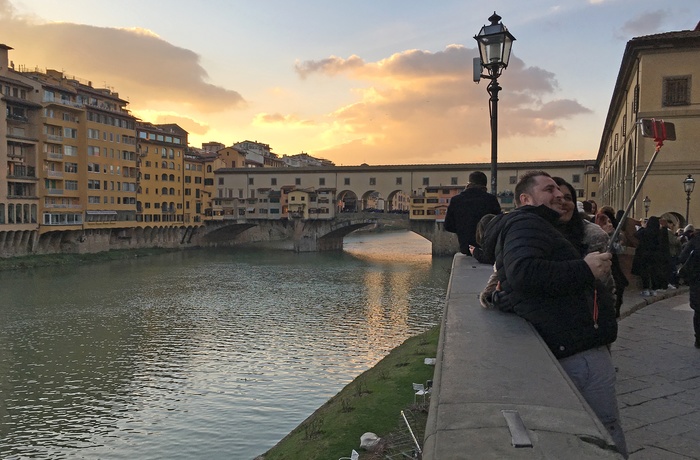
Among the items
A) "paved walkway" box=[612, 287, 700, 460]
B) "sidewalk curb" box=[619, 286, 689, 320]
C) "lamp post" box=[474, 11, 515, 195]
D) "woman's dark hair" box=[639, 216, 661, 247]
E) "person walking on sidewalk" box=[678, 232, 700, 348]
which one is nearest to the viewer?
"paved walkway" box=[612, 287, 700, 460]

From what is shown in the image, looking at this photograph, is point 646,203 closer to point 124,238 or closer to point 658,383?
point 658,383

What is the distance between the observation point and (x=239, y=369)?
50.2 ft

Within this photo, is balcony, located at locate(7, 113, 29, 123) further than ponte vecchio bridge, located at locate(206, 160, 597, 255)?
No

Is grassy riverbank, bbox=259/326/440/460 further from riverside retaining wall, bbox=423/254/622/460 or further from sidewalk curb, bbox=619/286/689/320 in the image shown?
riverside retaining wall, bbox=423/254/622/460

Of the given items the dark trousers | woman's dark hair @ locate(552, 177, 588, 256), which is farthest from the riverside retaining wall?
the dark trousers

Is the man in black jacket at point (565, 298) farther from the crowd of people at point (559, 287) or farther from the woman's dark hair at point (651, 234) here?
the woman's dark hair at point (651, 234)

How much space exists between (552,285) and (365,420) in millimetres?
5447

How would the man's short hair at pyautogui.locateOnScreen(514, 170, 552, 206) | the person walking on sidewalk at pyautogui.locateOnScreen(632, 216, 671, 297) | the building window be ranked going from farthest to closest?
the building window
the person walking on sidewalk at pyautogui.locateOnScreen(632, 216, 671, 297)
the man's short hair at pyautogui.locateOnScreen(514, 170, 552, 206)

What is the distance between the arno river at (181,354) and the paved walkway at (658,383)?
21.6 feet

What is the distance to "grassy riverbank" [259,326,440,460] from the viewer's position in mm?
6598

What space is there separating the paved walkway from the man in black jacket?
1146 mm

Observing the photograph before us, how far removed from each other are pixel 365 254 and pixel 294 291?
85.7 feet

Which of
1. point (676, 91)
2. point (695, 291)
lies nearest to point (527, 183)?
point (695, 291)

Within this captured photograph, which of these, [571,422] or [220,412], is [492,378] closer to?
[571,422]
